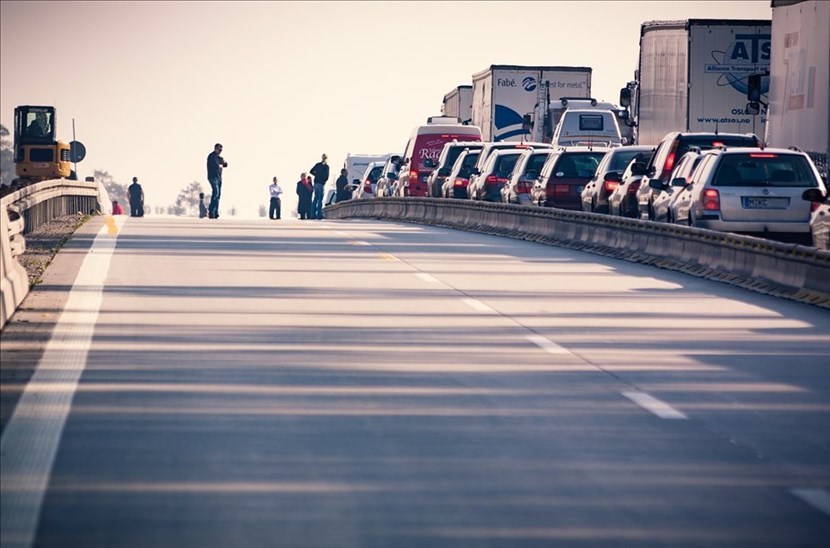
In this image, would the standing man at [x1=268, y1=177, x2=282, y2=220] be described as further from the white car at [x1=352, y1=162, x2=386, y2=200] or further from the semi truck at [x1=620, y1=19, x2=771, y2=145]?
the semi truck at [x1=620, y1=19, x2=771, y2=145]

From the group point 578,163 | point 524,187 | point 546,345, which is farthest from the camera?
point 524,187

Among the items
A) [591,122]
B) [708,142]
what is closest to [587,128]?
[591,122]

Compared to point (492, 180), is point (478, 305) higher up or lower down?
higher up

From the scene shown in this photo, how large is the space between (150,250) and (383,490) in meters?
17.8

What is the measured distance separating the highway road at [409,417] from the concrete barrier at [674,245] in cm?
86

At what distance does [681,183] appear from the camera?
25.5 metres

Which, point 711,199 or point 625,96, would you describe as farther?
point 625,96

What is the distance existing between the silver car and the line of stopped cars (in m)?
0.01

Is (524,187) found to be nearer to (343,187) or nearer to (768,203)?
(768,203)

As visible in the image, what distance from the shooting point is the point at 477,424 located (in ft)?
32.7

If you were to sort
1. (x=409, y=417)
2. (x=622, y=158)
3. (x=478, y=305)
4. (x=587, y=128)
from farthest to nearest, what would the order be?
(x=587, y=128)
(x=622, y=158)
(x=478, y=305)
(x=409, y=417)

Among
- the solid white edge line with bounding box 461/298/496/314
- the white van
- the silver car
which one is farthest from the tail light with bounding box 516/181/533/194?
the solid white edge line with bounding box 461/298/496/314

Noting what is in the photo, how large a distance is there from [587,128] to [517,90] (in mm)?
6497

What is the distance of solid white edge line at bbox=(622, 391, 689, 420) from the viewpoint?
34.3 ft
